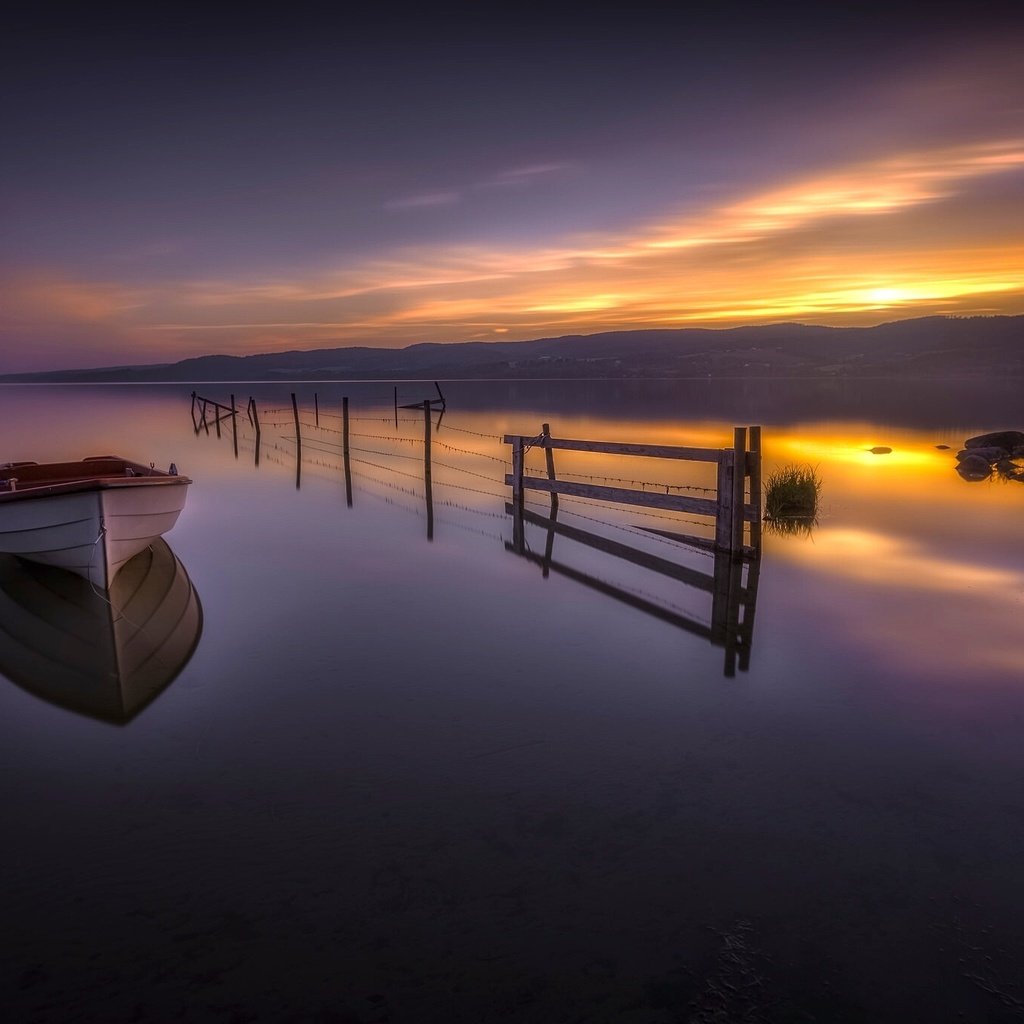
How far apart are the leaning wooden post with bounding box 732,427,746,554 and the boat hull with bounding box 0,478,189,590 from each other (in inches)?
383

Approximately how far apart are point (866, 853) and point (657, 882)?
156 centimetres

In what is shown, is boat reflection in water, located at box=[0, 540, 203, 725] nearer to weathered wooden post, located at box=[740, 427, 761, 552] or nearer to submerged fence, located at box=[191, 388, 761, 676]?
submerged fence, located at box=[191, 388, 761, 676]

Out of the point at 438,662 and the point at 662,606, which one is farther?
the point at 662,606

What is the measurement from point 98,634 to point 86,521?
6.78 feet

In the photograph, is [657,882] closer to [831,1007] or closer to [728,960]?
[728,960]

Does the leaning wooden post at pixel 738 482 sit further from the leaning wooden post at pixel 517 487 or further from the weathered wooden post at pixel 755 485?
the leaning wooden post at pixel 517 487

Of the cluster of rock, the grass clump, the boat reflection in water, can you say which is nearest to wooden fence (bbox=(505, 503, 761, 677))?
the grass clump

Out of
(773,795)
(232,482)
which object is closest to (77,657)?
(773,795)

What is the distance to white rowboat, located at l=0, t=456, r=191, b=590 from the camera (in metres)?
11.4

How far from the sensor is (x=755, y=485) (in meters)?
13.2

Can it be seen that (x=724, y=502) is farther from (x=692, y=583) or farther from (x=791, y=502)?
(x=791, y=502)

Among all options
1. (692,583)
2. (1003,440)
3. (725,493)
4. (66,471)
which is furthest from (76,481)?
(1003,440)

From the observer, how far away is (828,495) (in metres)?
23.0

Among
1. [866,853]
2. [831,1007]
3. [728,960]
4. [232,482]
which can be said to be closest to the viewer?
[831,1007]
